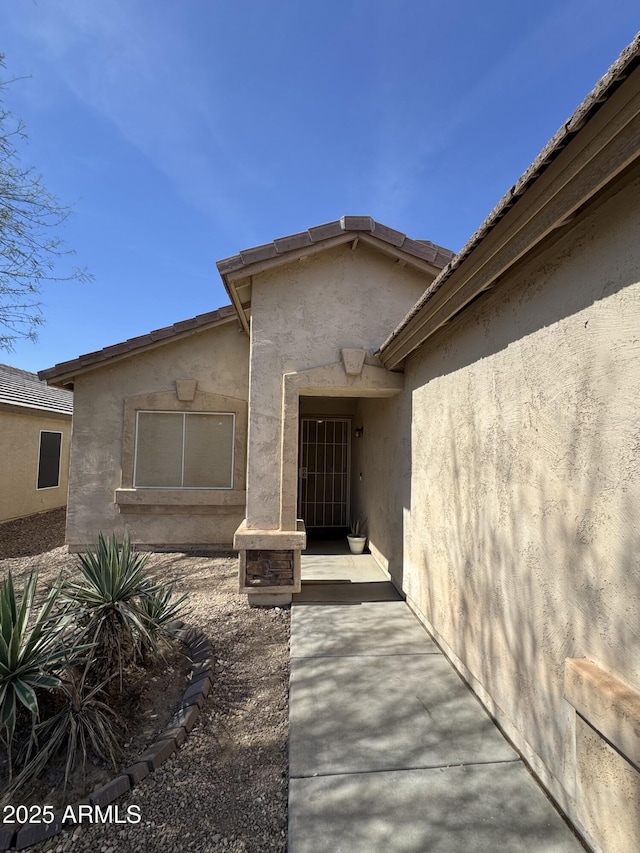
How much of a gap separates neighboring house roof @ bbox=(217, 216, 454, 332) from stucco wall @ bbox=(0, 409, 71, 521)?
1007cm

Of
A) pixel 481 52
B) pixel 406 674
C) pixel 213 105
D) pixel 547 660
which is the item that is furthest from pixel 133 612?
pixel 481 52

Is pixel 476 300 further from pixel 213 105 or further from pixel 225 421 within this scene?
pixel 213 105

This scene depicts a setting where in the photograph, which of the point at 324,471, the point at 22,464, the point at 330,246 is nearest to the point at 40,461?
the point at 22,464

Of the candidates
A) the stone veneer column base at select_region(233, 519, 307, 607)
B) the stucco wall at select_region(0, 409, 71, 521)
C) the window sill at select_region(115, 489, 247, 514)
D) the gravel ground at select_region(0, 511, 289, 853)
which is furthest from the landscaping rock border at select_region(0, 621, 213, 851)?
the stucco wall at select_region(0, 409, 71, 521)

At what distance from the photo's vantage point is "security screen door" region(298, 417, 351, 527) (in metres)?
11.5

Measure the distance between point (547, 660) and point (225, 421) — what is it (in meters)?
7.83

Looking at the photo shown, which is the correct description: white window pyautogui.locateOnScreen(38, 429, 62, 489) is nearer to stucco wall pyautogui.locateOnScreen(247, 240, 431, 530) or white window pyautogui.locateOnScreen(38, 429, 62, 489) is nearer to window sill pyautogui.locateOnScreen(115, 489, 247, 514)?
window sill pyautogui.locateOnScreen(115, 489, 247, 514)

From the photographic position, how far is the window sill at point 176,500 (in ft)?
28.9

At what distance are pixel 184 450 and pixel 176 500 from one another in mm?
1144

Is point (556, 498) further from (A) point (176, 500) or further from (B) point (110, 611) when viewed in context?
(A) point (176, 500)

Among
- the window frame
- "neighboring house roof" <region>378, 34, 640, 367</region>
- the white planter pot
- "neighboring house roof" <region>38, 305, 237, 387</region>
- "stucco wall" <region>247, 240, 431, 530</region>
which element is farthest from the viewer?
the window frame

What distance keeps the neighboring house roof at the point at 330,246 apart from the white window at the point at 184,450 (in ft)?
12.0

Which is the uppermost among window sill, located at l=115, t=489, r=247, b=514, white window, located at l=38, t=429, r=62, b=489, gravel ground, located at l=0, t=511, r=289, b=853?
white window, located at l=38, t=429, r=62, b=489

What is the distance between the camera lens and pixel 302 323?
20.7 feet
